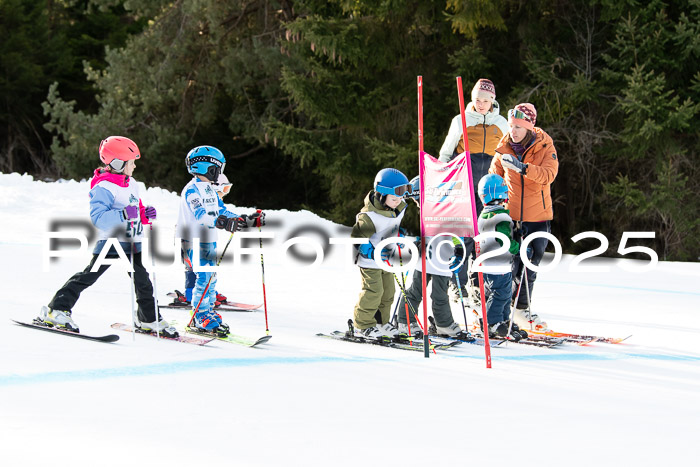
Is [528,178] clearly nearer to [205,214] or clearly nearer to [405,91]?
[205,214]

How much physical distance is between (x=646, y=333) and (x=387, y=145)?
28.0 feet

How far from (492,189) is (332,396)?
6.94ft

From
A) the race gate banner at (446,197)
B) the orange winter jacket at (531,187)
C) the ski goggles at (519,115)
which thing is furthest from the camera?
the orange winter jacket at (531,187)

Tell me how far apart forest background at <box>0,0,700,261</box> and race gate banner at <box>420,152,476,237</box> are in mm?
8264

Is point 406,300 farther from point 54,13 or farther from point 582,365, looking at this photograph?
point 54,13

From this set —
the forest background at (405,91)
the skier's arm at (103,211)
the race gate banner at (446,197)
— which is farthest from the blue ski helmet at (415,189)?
the forest background at (405,91)

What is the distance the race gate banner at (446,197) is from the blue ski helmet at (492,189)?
20.1 inches

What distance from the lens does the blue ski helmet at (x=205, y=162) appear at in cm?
583

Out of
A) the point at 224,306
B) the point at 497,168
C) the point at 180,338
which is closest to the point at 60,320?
the point at 180,338

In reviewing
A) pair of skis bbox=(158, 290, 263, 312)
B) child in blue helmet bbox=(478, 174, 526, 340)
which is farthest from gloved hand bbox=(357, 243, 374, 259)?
pair of skis bbox=(158, 290, 263, 312)

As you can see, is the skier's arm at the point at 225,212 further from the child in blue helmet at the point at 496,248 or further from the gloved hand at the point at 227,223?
the child in blue helmet at the point at 496,248

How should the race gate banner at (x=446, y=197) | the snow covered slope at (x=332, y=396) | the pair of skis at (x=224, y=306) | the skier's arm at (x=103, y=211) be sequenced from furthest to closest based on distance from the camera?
1. the pair of skis at (x=224, y=306)
2. the skier's arm at (x=103, y=211)
3. the race gate banner at (x=446, y=197)
4. the snow covered slope at (x=332, y=396)

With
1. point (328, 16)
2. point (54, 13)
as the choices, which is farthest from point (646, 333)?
point (54, 13)

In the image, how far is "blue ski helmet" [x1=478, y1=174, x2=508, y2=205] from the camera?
570 centimetres
